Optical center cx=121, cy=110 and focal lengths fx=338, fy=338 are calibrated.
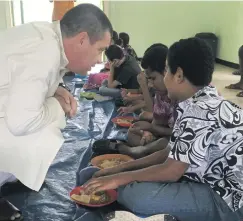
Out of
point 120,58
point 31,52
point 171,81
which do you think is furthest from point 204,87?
point 120,58

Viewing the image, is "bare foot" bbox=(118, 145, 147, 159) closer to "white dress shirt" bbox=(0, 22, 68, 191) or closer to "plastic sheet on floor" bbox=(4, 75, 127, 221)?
"plastic sheet on floor" bbox=(4, 75, 127, 221)

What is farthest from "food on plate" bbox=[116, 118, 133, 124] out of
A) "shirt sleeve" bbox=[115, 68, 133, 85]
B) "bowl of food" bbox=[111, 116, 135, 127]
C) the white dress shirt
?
the white dress shirt


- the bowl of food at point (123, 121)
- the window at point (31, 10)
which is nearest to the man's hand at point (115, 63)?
the bowl of food at point (123, 121)

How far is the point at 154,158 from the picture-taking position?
1.62 meters

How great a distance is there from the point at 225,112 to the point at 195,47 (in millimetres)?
295

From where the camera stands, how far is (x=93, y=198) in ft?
4.73

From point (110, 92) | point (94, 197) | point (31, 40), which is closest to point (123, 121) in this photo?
point (110, 92)

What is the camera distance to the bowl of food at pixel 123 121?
95.8 inches

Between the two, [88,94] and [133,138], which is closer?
[133,138]

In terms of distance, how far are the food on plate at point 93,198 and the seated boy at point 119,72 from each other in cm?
173

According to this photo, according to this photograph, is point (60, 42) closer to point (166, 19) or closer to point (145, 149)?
point (145, 149)

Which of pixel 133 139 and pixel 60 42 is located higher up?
pixel 60 42

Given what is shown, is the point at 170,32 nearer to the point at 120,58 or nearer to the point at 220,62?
the point at 220,62

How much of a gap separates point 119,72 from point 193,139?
6.59 feet
